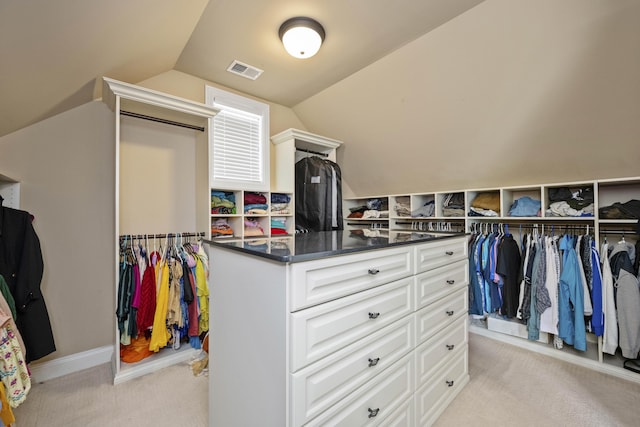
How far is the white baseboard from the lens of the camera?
2125 millimetres

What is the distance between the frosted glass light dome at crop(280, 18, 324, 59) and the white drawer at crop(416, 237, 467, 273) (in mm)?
1642

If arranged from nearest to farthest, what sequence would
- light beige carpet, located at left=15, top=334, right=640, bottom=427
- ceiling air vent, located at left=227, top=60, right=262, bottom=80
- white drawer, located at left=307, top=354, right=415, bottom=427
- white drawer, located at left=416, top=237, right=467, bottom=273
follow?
white drawer, located at left=307, top=354, right=415, bottom=427
white drawer, located at left=416, top=237, right=467, bottom=273
light beige carpet, located at left=15, top=334, right=640, bottom=427
ceiling air vent, located at left=227, top=60, right=262, bottom=80

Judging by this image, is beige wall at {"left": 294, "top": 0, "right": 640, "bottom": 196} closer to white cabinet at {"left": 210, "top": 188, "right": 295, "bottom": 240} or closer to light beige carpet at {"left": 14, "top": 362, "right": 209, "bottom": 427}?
white cabinet at {"left": 210, "top": 188, "right": 295, "bottom": 240}

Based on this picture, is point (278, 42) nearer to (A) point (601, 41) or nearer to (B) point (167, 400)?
(A) point (601, 41)

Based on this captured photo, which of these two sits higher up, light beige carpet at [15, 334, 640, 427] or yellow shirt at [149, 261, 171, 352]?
yellow shirt at [149, 261, 171, 352]

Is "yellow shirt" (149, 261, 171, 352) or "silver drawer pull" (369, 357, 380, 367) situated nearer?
"silver drawer pull" (369, 357, 380, 367)

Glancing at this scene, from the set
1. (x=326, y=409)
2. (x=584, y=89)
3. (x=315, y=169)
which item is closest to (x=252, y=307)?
(x=326, y=409)

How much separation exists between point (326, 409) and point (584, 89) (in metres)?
2.68

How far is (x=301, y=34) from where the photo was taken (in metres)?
2.00

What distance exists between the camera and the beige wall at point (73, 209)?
2119 mm

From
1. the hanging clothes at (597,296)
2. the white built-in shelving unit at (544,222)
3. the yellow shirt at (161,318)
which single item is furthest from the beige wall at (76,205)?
the hanging clothes at (597,296)

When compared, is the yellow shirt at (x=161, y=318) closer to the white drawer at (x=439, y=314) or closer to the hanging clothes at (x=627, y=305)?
the white drawer at (x=439, y=314)

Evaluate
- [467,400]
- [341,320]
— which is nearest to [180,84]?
[341,320]

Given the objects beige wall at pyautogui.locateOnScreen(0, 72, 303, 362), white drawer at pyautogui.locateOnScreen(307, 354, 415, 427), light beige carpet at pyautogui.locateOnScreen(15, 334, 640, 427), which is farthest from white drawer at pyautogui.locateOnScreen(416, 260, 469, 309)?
beige wall at pyautogui.locateOnScreen(0, 72, 303, 362)
